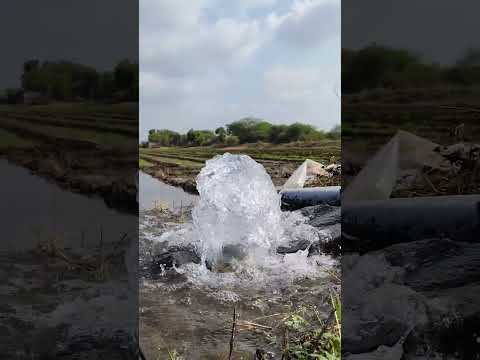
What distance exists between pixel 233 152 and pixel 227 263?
3.65ft

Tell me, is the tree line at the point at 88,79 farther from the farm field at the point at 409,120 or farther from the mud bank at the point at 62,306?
the farm field at the point at 409,120

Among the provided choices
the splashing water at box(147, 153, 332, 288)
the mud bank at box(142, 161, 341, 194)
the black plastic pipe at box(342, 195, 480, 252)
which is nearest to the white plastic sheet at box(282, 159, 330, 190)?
the mud bank at box(142, 161, 341, 194)

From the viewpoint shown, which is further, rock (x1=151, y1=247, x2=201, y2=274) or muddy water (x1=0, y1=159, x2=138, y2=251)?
rock (x1=151, y1=247, x2=201, y2=274)

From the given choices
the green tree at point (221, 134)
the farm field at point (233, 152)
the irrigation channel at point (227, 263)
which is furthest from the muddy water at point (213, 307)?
the green tree at point (221, 134)

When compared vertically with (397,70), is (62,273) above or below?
below

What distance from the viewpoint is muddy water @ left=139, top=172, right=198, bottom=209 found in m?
4.32

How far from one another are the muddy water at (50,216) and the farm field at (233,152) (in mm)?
2718

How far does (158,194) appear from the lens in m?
4.37

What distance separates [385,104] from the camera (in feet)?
5.30

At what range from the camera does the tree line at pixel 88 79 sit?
1.67m

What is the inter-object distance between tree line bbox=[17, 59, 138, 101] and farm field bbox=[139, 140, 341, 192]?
2.66 meters

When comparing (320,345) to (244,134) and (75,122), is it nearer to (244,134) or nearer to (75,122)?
(75,122)

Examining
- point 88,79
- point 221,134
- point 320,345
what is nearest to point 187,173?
point 221,134

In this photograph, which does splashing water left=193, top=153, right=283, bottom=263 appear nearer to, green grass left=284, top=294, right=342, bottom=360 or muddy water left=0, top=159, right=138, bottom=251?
green grass left=284, top=294, right=342, bottom=360
